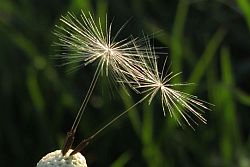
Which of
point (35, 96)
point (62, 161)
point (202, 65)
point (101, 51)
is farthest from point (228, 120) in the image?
point (62, 161)

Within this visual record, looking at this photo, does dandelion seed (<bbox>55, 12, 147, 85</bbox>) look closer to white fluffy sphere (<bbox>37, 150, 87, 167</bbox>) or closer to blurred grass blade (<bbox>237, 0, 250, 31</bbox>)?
white fluffy sphere (<bbox>37, 150, 87, 167</bbox>)

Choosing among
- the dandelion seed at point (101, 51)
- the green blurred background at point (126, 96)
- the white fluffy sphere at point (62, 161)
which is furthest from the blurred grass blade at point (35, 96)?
the white fluffy sphere at point (62, 161)

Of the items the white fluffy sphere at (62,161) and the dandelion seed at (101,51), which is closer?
the white fluffy sphere at (62,161)

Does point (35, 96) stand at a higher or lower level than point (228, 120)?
higher

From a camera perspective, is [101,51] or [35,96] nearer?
[101,51]

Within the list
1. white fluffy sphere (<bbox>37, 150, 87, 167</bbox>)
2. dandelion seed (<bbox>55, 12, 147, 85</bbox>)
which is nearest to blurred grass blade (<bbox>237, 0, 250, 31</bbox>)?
dandelion seed (<bbox>55, 12, 147, 85</bbox>)

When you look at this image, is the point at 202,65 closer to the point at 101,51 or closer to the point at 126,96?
the point at 126,96

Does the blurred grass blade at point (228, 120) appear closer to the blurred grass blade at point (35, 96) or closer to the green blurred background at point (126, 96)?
the green blurred background at point (126, 96)

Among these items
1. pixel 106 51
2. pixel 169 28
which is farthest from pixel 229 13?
pixel 106 51

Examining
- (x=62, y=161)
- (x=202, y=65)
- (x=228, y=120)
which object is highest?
(x=62, y=161)
